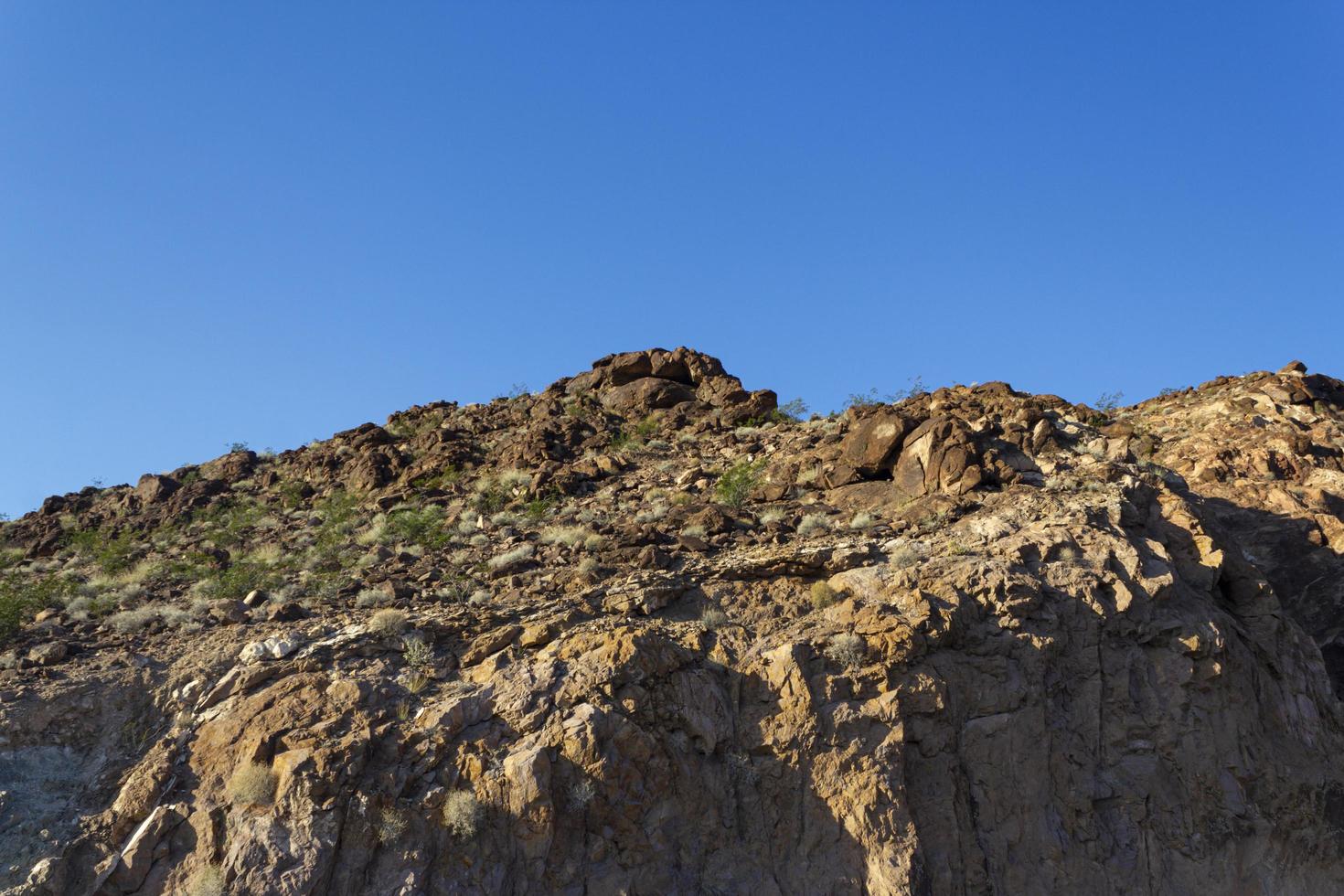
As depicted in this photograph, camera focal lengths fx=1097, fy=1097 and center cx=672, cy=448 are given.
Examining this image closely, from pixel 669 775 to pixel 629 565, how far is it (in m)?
3.79

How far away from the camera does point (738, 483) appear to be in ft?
60.8

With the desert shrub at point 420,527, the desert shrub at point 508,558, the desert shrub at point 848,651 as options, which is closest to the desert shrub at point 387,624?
the desert shrub at point 508,558

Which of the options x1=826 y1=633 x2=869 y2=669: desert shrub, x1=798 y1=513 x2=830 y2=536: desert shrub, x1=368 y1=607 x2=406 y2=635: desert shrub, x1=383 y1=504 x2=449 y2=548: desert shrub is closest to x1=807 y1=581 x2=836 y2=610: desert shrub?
x1=826 y1=633 x2=869 y2=669: desert shrub

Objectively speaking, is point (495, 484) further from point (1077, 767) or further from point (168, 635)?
point (1077, 767)

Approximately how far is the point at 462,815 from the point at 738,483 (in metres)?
9.23

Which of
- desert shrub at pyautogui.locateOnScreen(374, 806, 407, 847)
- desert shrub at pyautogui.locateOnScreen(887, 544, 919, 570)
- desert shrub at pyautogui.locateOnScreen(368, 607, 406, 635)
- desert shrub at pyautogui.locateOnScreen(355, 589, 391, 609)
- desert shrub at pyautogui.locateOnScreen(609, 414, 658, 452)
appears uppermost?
desert shrub at pyautogui.locateOnScreen(609, 414, 658, 452)

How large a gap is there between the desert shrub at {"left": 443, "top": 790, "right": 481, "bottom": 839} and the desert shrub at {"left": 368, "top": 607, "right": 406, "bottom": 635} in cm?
272

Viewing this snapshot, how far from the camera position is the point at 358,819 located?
1024cm

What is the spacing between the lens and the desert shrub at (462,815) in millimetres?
10305

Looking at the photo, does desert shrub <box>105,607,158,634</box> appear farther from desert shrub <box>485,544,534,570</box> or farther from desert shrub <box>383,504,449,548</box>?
desert shrub <box>485,544,534,570</box>

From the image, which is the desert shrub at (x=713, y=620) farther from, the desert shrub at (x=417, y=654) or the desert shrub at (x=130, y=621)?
the desert shrub at (x=130, y=621)

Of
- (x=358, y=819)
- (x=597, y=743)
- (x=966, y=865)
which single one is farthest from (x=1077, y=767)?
(x=358, y=819)

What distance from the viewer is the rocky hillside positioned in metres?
10.5

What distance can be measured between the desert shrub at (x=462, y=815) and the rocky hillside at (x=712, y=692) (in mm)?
26
